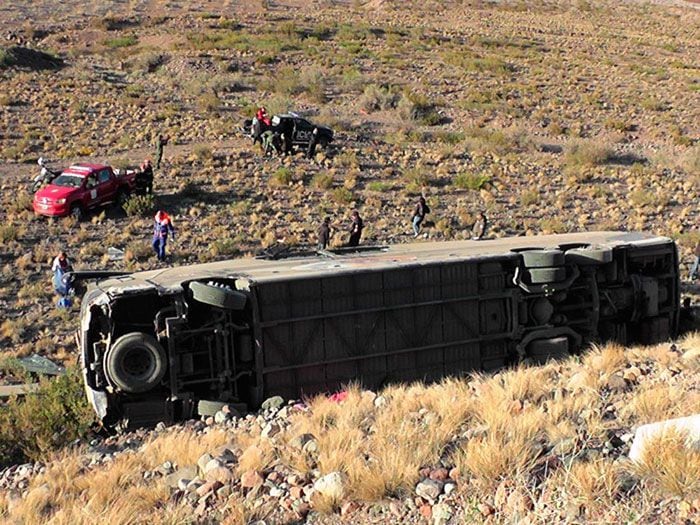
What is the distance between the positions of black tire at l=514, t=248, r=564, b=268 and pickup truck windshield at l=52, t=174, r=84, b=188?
16.2m

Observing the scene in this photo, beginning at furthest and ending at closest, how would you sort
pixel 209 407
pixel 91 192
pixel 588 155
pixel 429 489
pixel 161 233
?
pixel 588 155 → pixel 91 192 → pixel 161 233 → pixel 209 407 → pixel 429 489

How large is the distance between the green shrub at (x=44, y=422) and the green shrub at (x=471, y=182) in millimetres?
20045

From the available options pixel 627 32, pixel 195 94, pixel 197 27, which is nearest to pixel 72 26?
pixel 197 27

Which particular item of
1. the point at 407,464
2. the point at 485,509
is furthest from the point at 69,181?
the point at 485,509

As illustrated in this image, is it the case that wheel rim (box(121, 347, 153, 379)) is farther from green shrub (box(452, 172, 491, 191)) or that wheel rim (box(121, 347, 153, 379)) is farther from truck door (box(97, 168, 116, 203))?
green shrub (box(452, 172, 491, 191))

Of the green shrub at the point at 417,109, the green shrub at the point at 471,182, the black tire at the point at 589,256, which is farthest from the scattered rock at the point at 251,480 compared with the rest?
the green shrub at the point at 417,109

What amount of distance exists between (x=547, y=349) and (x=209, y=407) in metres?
5.82

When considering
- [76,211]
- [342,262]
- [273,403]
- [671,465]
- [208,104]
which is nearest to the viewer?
[671,465]

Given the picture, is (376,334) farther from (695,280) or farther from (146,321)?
(695,280)

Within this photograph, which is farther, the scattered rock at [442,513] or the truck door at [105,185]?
the truck door at [105,185]

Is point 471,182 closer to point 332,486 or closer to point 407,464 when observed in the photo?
point 407,464

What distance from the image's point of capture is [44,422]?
10547 mm

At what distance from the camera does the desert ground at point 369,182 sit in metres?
6.82

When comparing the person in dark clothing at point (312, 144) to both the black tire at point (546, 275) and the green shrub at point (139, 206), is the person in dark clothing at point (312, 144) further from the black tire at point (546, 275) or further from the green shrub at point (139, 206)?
the black tire at point (546, 275)
